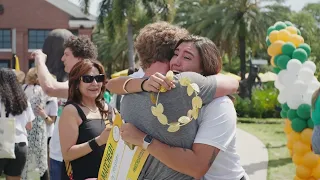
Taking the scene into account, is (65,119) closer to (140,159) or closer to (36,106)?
(140,159)

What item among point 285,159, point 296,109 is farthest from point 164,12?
point 296,109

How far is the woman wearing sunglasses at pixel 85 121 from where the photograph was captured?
357 cm

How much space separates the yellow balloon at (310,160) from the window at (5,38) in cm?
3927

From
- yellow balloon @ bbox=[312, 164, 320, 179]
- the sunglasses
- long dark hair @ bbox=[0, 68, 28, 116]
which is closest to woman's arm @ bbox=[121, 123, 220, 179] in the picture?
the sunglasses

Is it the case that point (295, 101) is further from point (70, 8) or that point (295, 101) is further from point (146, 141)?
point (70, 8)

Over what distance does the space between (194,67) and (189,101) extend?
227mm

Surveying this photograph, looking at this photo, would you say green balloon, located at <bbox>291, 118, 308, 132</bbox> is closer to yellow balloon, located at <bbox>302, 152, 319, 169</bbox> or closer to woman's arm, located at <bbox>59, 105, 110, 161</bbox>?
yellow balloon, located at <bbox>302, 152, 319, 169</bbox>

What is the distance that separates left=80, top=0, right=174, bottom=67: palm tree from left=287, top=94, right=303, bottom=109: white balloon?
64.0ft

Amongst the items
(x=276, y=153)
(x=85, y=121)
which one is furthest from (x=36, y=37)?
(x=85, y=121)

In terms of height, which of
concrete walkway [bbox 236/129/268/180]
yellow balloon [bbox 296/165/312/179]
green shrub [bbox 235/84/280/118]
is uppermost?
yellow balloon [bbox 296/165/312/179]

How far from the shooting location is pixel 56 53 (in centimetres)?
488

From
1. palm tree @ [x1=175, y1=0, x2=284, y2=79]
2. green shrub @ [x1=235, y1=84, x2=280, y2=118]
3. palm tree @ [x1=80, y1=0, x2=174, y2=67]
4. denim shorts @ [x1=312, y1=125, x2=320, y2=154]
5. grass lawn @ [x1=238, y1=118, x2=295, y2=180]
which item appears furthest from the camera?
palm tree @ [x1=175, y1=0, x2=284, y2=79]

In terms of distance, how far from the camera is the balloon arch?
7.00 m

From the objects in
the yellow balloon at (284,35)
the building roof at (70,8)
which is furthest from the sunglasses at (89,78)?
the building roof at (70,8)
